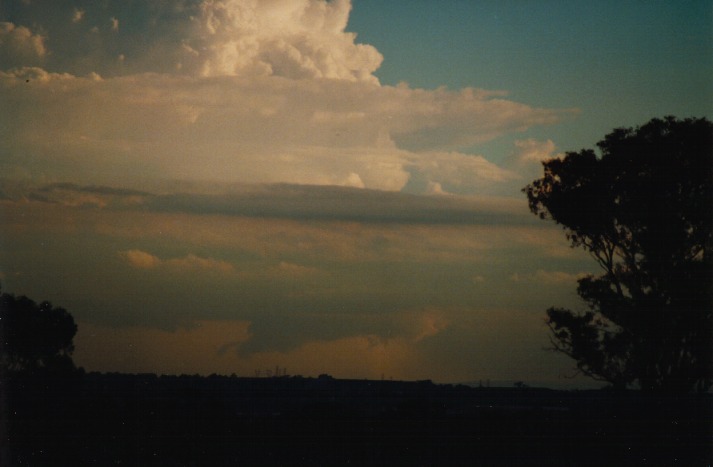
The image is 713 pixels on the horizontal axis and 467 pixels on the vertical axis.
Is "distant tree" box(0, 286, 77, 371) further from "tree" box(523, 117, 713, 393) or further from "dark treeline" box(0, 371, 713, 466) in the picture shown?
"tree" box(523, 117, 713, 393)

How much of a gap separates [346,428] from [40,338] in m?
20.4

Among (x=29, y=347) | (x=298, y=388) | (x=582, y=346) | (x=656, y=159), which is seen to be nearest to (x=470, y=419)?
(x=582, y=346)

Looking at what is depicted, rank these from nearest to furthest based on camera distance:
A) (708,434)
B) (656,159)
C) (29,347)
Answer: (708,434), (656,159), (29,347)

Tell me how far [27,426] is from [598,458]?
41.0 feet

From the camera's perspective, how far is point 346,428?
806 inches

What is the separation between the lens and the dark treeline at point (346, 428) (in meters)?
18.2

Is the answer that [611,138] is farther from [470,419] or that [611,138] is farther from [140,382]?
[140,382]

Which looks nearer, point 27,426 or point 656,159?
point 27,426

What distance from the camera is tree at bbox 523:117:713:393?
24953 millimetres

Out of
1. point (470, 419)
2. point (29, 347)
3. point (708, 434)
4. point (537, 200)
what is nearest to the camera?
point (708, 434)

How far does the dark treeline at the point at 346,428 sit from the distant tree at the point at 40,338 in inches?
338

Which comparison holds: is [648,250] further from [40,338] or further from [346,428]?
[40,338]

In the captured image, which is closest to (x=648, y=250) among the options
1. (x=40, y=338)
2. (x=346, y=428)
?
(x=346, y=428)

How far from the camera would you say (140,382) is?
27578 mm
